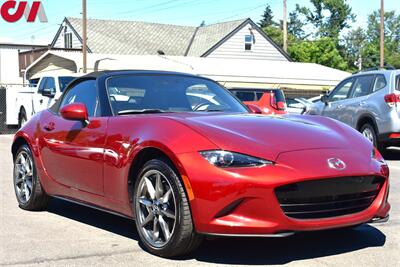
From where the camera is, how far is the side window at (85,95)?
5.59 meters

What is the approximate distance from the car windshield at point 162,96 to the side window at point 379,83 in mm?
6421

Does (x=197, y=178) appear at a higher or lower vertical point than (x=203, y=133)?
lower

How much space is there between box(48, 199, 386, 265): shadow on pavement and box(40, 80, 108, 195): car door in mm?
548

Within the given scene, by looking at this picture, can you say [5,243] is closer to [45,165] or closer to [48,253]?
[48,253]

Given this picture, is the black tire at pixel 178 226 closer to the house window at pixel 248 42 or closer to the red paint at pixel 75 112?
the red paint at pixel 75 112

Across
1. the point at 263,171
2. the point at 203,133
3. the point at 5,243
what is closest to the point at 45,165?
the point at 5,243

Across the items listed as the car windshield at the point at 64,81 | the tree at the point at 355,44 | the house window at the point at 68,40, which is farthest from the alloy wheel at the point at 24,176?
the tree at the point at 355,44

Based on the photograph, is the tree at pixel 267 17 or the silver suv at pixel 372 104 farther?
the tree at pixel 267 17

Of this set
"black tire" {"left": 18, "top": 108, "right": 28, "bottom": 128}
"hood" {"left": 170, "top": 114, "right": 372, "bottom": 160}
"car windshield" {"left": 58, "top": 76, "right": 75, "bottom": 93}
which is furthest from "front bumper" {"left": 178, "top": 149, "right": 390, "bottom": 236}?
"black tire" {"left": 18, "top": 108, "right": 28, "bottom": 128}

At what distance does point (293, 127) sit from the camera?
4.70 m

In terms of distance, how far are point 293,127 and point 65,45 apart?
132 feet

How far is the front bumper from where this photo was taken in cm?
400

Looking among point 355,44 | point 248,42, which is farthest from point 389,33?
point 248,42

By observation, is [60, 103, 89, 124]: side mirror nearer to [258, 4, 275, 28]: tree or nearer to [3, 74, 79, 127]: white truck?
[3, 74, 79, 127]: white truck
